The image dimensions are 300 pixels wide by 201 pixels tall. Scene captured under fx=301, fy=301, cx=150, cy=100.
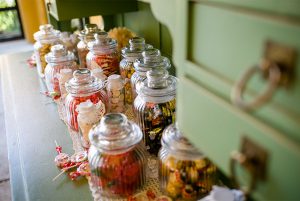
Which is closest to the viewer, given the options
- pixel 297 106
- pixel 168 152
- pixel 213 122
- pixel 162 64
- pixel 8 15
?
pixel 297 106

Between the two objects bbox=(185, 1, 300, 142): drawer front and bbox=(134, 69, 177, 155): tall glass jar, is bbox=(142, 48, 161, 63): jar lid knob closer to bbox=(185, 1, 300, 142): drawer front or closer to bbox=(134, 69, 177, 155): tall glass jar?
bbox=(134, 69, 177, 155): tall glass jar

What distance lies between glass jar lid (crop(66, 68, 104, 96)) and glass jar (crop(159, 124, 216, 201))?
377 mm

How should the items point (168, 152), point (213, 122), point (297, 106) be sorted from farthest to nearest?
point (168, 152)
point (213, 122)
point (297, 106)

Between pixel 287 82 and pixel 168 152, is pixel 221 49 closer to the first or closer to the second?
pixel 287 82

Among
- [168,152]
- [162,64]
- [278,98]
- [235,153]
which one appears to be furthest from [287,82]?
[162,64]

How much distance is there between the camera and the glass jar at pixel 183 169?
67cm

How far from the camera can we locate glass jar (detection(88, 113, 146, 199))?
2.25 ft

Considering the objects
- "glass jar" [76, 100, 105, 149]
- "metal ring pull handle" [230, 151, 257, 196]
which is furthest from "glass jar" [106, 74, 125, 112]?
"metal ring pull handle" [230, 151, 257, 196]

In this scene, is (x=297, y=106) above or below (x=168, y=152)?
above

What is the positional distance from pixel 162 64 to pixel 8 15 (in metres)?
3.37

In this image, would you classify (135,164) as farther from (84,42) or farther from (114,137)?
(84,42)

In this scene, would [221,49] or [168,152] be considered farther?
[168,152]

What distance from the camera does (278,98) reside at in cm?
34

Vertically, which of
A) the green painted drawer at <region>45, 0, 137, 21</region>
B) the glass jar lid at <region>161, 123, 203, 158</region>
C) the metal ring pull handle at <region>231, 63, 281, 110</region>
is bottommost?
the glass jar lid at <region>161, 123, 203, 158</region>
